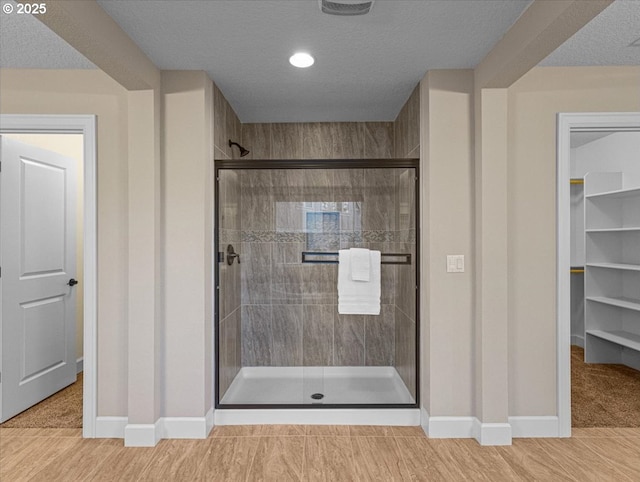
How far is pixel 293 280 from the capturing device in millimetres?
3266

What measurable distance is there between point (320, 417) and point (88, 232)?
2102 mm

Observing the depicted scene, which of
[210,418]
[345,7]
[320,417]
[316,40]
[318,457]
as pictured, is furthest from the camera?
[320,417]

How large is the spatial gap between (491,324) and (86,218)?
2.84m

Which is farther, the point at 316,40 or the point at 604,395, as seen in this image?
the point at 604,395

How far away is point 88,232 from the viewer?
117 inches

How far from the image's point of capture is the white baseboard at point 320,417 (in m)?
3.14

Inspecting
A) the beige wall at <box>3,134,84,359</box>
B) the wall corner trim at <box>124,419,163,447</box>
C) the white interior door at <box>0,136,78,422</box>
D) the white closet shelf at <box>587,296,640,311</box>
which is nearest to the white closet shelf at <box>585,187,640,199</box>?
the white closet shelf at <box>587,296,640,311</box>

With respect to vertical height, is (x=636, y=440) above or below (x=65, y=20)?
below

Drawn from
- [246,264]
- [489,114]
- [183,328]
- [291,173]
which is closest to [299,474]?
[183,328]

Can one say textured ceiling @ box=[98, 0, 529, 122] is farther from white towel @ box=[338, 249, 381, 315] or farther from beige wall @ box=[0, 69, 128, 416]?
white towel @ box=[338, 249, 381, 315]

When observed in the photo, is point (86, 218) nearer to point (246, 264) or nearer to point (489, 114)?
point (246, 264)

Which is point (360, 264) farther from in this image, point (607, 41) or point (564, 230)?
point (607, 41)

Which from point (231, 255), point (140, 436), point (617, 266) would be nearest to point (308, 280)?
point (231, 255)

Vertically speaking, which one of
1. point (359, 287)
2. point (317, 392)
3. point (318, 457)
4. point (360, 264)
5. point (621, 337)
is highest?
point (360, 264)
